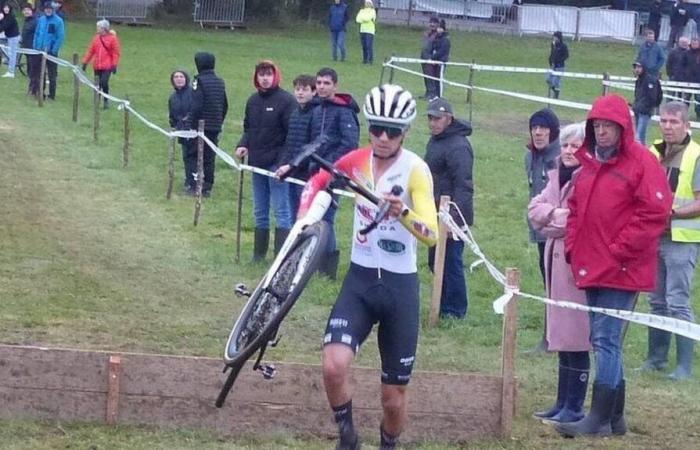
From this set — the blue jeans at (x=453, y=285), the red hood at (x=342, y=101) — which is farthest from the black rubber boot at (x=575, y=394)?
the red hood at (x=342, y=101)

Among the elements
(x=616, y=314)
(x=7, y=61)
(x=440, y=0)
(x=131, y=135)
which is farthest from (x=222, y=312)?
(x=440, y=0)

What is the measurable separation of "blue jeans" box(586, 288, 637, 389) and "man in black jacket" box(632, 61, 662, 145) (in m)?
15.3

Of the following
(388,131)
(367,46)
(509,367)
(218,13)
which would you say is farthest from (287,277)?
(218,13)

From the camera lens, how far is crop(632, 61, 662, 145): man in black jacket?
23.2m

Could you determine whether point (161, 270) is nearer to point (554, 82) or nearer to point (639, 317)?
point (639, 317)

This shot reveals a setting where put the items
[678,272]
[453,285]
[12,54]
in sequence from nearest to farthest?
[678,272] → [453,285] → [12,54]

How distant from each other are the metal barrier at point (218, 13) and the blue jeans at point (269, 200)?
33860 mm

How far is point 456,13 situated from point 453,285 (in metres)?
41.4

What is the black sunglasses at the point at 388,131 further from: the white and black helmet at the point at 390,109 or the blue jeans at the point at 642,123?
the blue jeans at the point at 642,123

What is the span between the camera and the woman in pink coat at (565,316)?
872 centimetres

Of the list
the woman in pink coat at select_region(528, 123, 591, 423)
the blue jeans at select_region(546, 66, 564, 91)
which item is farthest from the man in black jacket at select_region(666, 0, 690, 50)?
the woman in pink coat at select_region(528, 123, 591, 423)

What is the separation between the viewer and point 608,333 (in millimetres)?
8312

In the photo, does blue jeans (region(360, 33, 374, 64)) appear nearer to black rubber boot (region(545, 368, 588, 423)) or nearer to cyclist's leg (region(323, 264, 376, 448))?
black rubber boot (region(545, 368, 588, 423))

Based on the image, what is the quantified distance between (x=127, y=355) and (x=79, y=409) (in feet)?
1.41
